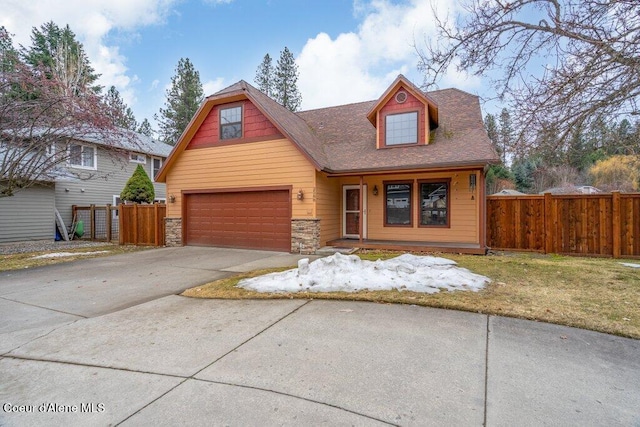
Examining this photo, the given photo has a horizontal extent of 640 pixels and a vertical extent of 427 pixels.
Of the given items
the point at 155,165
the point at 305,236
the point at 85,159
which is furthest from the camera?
the point at 155,165

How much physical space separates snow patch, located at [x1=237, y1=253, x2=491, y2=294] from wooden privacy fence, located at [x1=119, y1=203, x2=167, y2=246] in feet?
28.1

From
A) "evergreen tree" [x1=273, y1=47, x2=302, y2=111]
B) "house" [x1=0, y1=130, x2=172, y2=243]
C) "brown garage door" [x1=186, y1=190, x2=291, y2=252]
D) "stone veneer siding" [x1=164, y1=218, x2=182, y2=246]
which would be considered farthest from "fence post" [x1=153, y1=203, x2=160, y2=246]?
"evergreen tree" [x1=273, y1=47, x2=302, y2=111]

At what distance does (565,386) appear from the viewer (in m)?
2.61

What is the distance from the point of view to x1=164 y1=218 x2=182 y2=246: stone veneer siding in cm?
1255

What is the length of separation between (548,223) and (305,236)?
24.3 feet

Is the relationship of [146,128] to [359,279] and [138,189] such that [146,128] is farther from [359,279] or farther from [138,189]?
[359,279]

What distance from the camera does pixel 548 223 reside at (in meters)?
9.70

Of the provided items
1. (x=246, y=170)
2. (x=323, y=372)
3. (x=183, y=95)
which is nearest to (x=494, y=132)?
(x=323, y=372)

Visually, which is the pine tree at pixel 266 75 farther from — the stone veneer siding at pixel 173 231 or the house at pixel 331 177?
the stone veneer siding at pixel 173 231

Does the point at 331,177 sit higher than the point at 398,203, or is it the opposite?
the point at 331,177

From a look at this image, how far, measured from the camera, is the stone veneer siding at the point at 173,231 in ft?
41.2

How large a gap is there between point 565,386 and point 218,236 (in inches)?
437

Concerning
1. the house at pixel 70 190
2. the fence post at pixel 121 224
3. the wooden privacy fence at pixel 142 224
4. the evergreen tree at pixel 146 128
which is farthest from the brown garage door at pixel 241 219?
the evergreen tree at pixel 146 128

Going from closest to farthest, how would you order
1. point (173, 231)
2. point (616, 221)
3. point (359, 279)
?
point (359, 279)
point (616, 221)
point (173, 231)
